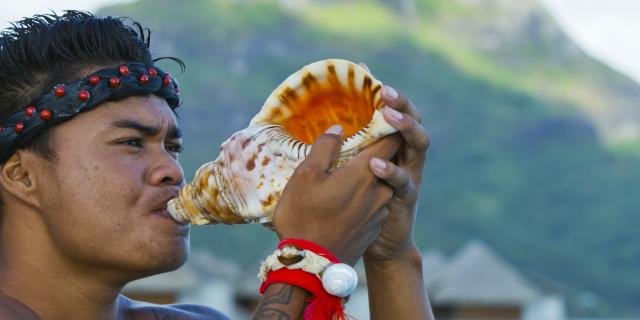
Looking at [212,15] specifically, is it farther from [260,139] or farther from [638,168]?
[260,139]

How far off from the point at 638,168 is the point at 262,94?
127 feet

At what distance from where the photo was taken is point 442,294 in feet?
94.0

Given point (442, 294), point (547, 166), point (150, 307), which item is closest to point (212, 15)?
point (547, 166)

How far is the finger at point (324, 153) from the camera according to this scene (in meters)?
2.16

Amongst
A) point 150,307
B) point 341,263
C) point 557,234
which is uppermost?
point 557,234

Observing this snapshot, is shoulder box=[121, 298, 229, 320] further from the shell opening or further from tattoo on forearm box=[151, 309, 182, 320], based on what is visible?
the shell opening

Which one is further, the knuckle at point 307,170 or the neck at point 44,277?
the neck at point 44,277

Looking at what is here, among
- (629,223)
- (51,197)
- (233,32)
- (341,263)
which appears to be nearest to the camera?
(341,263)

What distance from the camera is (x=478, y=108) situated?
101375mm

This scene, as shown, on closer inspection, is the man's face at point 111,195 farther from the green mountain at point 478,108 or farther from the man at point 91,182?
the green mountain at point 478,108

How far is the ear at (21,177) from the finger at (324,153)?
34.5 inches

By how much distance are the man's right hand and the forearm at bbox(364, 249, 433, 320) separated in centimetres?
49

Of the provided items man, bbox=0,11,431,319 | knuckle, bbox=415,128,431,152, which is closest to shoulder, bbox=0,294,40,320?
man, bbox=0,11,431,319

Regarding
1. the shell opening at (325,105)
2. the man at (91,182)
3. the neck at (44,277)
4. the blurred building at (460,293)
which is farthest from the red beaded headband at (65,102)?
the blurred building at (460,293)
